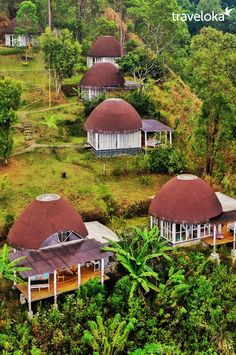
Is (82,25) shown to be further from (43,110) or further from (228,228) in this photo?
(228,228)

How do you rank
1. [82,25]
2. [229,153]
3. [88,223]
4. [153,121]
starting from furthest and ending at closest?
[82,25] → [153,121] → [229,153] → [88,223]

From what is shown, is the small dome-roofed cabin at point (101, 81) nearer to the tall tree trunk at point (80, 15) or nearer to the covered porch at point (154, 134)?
the covered porch at point (154, 134)

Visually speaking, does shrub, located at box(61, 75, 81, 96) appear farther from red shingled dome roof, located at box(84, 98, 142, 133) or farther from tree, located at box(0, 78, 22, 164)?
tree, located at box(0, 78, 22, 164)

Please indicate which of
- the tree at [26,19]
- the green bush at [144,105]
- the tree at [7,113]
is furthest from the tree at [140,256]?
the tree at [26,19]

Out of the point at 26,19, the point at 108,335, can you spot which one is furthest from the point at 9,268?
the point at 26,19

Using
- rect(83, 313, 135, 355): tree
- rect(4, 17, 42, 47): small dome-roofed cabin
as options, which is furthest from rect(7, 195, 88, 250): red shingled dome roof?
rect(4, 17, 42, 47): small dome-roofed cabin

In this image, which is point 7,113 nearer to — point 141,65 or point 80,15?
point 141,65

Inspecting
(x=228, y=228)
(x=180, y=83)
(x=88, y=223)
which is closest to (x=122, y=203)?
(x=88, y=223)
